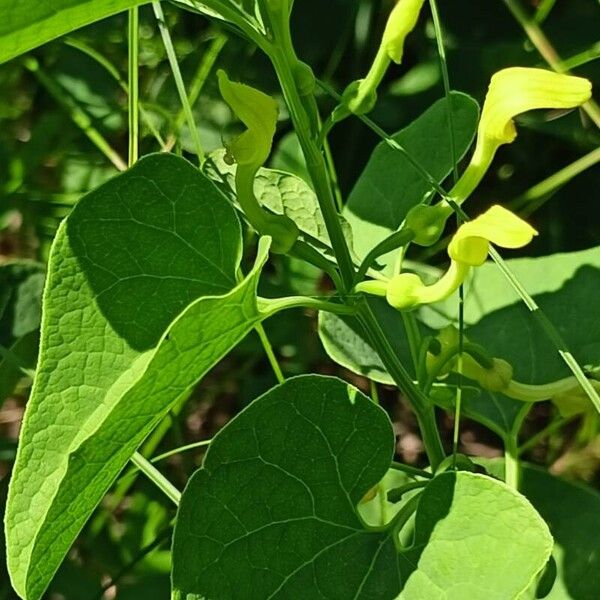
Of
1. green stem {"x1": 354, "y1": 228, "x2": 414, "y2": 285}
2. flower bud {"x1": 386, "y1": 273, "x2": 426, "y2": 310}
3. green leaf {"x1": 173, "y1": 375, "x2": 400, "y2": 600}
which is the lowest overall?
green leaf {"x1": 173, "y1": 375, "x2": 400, "y2": 600}

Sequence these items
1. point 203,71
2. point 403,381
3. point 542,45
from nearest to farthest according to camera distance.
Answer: point 403,381 < point 542,45 < point 203,71

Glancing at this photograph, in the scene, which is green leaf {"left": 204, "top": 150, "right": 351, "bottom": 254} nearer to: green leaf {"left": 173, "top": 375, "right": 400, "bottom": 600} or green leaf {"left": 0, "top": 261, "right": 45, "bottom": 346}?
green leaf {"left": 173, "top": 375, "right": 400, "bottom": 600}

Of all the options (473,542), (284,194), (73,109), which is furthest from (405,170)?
(73,109)

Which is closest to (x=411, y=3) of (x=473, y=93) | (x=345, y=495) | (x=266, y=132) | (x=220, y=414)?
(x=266, y=132)

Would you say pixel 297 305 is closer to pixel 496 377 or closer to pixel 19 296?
pixel 496 377

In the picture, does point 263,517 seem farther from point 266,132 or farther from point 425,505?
point 266,132

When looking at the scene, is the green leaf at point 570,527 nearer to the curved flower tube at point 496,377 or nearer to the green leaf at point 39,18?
the curved flower tube at point 496,377

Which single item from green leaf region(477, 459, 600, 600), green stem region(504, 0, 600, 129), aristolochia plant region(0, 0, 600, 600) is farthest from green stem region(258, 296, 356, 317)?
green stem region(504, 0, 600, 129)
